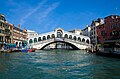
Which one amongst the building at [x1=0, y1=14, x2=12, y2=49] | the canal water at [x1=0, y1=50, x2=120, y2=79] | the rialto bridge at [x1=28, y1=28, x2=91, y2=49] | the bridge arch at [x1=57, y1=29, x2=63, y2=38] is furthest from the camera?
the bridge arch at [x1=57, y1=29, x2=63, y2=38]

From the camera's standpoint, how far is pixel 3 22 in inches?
1497

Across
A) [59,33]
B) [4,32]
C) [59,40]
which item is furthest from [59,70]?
[59,33]

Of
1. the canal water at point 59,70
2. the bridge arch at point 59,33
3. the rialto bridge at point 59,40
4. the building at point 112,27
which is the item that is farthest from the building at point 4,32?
the canal water at point 59,70

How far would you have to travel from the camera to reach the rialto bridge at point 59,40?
165 feet

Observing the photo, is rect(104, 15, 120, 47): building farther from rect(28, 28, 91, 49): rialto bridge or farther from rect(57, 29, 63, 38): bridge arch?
rect(57, 29, 63, 38): bridge arch

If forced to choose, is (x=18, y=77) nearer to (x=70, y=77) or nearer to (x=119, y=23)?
(x=70, y=77)

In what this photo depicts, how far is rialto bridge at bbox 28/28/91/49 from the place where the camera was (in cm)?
5028

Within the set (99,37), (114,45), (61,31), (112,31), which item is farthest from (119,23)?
(61,31)

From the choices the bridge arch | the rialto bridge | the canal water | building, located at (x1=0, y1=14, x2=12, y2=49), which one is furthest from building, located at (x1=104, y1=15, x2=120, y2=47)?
building, located at (x1=0, y1=14, x2=12, y2=49)

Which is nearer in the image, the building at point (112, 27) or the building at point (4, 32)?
the building at point (112, 27)

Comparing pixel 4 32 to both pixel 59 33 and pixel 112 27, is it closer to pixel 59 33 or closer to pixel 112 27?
pixel 59 33

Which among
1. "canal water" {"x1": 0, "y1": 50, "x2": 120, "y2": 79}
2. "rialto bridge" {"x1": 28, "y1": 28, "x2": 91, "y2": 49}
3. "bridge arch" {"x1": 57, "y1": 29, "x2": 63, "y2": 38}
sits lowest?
"canal water" {"x1": 0, "y1": 50, "x2": 120, "y2": 79}

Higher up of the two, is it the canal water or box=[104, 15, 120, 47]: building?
box=[104, 15, 120, 47]: building

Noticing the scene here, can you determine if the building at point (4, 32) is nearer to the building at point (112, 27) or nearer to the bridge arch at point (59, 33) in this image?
the bridge arch at point (59, 33)
